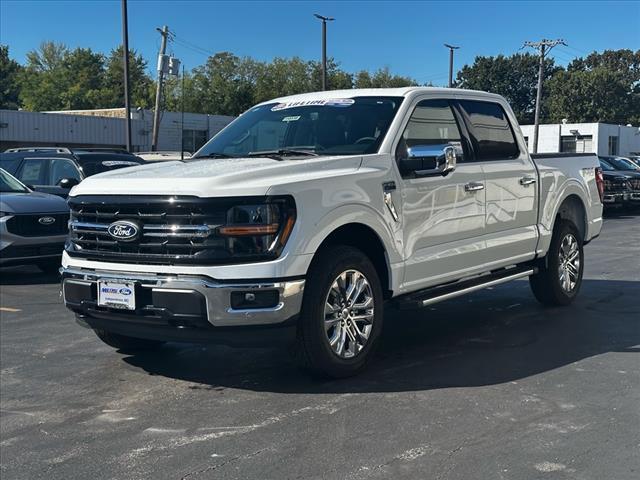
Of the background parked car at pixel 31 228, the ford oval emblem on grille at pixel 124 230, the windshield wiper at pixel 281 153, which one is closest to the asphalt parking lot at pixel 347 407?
the ford oval emblem on grille at pixel 124 230

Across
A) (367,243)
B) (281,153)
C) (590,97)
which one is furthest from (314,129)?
(590,97)

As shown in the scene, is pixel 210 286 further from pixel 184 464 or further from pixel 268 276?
pixel 184 464

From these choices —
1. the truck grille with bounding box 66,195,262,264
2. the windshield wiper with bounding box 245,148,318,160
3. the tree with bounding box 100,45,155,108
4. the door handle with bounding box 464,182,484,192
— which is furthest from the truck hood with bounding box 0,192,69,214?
the tree with bounding box 100,45,155,108

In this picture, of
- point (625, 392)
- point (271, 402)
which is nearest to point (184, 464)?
point (271, 402)

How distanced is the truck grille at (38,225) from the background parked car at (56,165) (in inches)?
63.2

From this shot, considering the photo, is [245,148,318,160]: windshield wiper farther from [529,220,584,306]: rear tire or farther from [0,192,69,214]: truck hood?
[0,192,69,214]: truck hood

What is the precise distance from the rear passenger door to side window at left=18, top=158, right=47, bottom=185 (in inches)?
335

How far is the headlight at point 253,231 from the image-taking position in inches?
184

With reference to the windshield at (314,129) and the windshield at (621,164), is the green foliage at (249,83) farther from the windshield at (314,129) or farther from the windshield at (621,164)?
the windshield at (314,129)

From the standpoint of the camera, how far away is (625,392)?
5047mm

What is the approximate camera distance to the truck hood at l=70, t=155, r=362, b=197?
470 centimetres

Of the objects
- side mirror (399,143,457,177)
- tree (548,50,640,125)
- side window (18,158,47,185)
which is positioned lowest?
side window (18,158,47,185)

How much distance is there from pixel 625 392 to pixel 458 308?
3.00m

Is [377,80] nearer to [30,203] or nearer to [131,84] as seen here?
[131,84]
